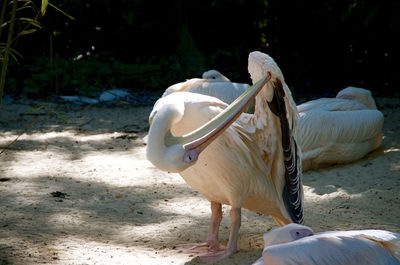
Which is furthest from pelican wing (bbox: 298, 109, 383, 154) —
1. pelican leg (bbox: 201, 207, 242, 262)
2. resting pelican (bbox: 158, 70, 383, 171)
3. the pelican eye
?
the pelican eye

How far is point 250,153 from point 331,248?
46.6 inches

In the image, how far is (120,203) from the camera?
404 cm

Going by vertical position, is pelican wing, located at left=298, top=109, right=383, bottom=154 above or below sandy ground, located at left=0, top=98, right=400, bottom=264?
above

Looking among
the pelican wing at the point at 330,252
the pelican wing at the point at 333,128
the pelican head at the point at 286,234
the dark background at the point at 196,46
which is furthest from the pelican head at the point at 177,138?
the dark background at the point at 196,46

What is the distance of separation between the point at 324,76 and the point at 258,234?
6.51 meters

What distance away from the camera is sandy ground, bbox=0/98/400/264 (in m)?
3.11

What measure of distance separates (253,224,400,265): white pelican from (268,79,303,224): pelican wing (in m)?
0.93

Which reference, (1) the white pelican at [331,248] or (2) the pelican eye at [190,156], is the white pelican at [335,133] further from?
(1) the white pelican at [331,248]

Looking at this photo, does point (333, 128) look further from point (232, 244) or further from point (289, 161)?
point (232, 244)

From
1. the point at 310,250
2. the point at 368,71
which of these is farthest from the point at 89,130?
the point at 368,71

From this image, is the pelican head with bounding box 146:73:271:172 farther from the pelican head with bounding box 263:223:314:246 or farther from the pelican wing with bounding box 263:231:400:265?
the pelican wing with bounding box 263:231:400:265

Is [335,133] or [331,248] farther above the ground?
[331,248]

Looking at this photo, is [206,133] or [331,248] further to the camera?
[206,133]

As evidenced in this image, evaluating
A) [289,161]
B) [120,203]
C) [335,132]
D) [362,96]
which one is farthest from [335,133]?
[120,203]
